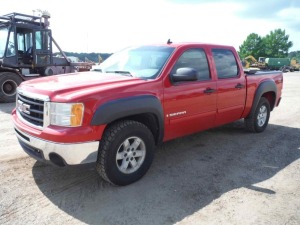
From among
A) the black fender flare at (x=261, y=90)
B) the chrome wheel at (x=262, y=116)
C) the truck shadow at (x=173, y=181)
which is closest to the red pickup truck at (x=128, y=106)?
the truck shadow at (x=173, y=181)

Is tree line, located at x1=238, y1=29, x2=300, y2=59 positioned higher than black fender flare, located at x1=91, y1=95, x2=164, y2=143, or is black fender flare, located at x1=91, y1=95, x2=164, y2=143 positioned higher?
tree line, located at x1=238, y1=29, x2=300, y2=59

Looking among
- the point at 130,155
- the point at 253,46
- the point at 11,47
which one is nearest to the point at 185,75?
the point at 130,155

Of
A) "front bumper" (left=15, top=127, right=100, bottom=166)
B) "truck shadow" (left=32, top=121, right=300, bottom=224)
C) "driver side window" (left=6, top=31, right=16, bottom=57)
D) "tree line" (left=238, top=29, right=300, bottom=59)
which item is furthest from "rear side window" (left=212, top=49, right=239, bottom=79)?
"tree line" (left=238, top=29, right=300, bottom=59)

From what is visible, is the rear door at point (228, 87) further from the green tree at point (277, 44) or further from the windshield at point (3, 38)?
the green tree at point (277, 44)

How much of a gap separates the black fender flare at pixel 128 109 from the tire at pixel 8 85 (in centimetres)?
763

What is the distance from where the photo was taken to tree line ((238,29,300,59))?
282 ft

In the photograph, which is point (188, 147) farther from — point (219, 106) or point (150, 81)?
point (150, 81)

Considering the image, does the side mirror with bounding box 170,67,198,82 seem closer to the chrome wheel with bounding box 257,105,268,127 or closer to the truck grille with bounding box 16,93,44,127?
the truck grille with bounding box 16,93,44,127

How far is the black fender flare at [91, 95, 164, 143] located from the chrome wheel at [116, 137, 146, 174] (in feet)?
1.18

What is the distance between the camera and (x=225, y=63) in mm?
5375

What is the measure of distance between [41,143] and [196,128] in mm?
2420

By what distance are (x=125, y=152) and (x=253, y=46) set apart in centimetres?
9152

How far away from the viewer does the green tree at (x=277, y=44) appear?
85.9 meters

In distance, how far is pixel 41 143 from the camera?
338cm
